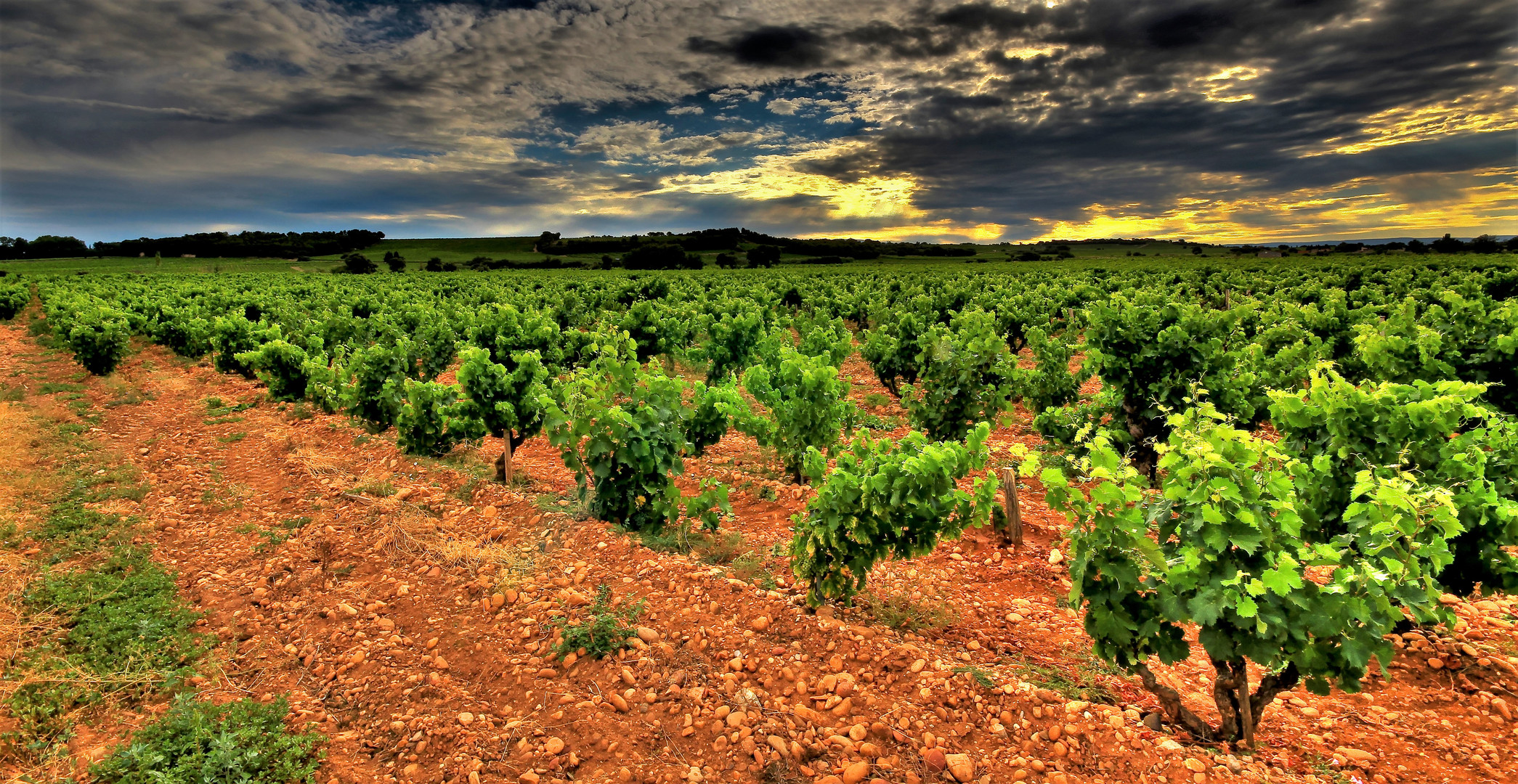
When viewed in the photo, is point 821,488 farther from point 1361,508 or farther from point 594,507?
point 1361,508

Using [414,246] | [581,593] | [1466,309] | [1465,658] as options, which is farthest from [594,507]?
[414,246]

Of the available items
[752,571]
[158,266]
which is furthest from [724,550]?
[158,266]

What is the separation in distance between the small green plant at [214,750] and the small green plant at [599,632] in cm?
185

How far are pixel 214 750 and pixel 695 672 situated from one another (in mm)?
3245

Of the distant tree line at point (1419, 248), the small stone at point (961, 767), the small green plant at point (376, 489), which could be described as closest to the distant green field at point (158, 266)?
the small green plant at point (376, 489)

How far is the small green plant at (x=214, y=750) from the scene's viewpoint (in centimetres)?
411

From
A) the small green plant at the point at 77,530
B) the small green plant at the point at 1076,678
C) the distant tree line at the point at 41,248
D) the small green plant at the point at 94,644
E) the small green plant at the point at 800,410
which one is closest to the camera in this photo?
the small green plant at the point at 94,644

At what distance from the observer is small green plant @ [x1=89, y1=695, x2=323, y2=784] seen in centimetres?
411

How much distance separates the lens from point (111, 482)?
9766 mm

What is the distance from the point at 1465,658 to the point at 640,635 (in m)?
7.08

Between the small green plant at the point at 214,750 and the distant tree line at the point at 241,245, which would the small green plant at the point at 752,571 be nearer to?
the small green plant at the point at 214,750

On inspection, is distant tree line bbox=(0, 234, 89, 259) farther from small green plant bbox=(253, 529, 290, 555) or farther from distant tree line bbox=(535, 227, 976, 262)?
small green plant bbox=(253, 529, 290, 555)

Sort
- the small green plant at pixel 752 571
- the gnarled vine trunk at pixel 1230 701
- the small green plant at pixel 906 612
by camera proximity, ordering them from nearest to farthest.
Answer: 1. the gnarled vine trunk at pixel 1230 701
2. the small green plant at pixel 906 612
3. the small green plant at pixel 752 571

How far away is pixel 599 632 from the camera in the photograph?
5656 mm
